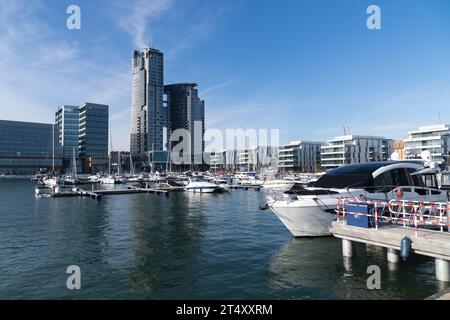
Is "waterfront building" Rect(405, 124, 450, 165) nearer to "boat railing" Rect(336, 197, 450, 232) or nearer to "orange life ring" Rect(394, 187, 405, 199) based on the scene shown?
"orange life ring" Rect(394, 187, 405, 199)

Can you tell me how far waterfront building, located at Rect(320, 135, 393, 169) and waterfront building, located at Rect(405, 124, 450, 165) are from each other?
3212 cm

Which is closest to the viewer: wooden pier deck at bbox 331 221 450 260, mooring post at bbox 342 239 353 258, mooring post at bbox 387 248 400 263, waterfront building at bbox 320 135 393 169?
wooden pier deck at bbox 331 221 450 260

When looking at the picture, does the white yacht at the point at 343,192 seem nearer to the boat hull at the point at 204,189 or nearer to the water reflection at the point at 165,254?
the water reflection at the point at 165,254

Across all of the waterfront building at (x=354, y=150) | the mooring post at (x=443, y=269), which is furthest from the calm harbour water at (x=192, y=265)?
the waterfront building at (x=354, y=150)

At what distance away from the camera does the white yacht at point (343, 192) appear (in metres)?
22.5

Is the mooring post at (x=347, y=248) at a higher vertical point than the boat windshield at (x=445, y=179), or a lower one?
lower

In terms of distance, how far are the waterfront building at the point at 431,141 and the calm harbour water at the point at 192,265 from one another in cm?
12360

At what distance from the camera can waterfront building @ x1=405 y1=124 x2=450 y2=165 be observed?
12669cm

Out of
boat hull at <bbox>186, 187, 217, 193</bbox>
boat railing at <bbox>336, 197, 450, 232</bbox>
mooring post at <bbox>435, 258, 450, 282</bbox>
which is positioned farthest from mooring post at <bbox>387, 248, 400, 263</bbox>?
boat hull at <bbox>186, 187, 217, 193</bbox>

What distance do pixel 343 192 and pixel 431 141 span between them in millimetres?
133699
